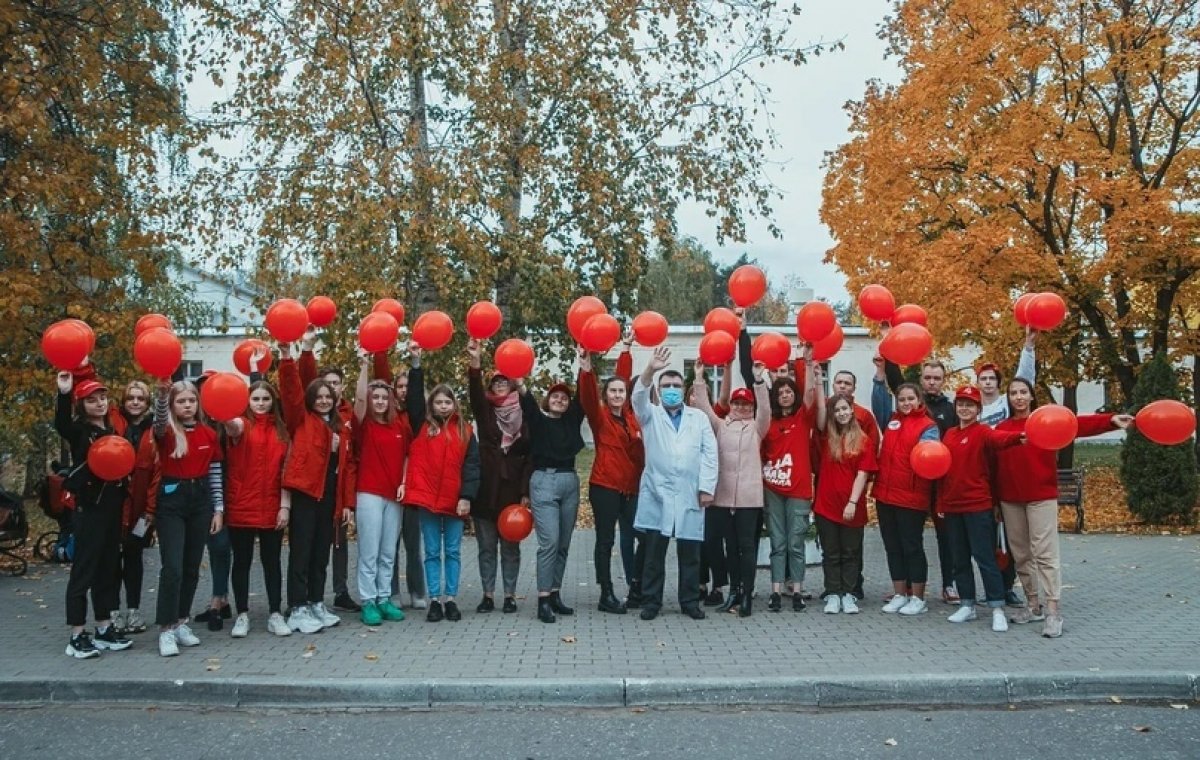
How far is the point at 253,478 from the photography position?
24.0ft

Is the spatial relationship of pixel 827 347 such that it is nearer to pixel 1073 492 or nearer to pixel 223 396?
pixel 223 396

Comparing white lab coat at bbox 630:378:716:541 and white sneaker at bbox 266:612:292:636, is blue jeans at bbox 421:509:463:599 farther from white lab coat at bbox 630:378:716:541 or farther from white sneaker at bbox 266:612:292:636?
white lab coat at bbox 630:378:716:541

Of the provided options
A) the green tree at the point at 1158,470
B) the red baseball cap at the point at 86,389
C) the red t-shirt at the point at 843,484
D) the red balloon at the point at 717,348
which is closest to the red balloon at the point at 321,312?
the red baseball cap at the point at 86,389

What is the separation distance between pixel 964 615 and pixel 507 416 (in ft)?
13.0

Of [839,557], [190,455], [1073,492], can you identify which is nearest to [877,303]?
[839,557]

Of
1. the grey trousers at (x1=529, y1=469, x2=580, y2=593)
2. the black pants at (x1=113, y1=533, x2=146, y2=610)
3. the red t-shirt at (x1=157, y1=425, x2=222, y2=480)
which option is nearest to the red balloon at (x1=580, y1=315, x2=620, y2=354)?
the grey trousers at (x1=529, y1=469, x2=580, y2=593)

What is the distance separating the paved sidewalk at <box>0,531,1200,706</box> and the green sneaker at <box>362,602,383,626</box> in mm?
81

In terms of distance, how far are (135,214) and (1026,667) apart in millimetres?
10750

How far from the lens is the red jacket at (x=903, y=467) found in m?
8.00

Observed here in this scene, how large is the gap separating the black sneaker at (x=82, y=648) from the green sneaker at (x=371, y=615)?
190 centimetres

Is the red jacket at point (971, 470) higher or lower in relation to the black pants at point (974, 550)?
higher

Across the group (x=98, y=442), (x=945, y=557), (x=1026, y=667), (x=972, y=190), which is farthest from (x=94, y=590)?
(x=972, y=190)

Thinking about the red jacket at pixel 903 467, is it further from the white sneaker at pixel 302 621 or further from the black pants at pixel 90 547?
the black pants at pixel 90 547

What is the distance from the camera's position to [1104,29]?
17.3 m
